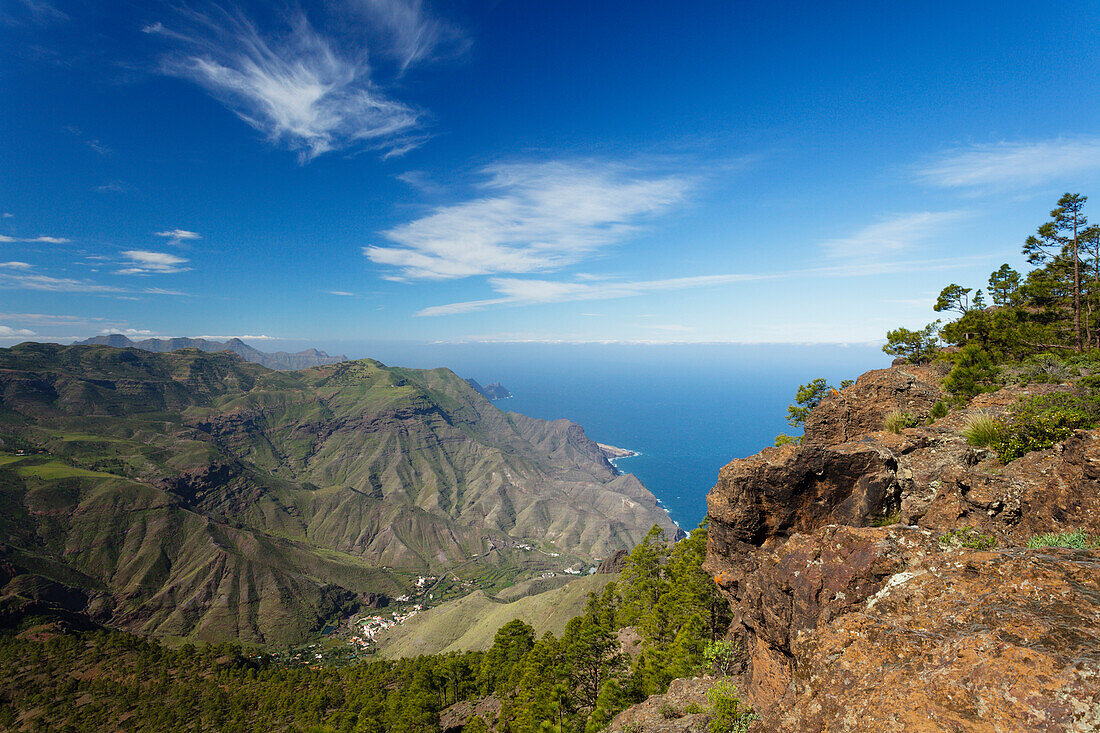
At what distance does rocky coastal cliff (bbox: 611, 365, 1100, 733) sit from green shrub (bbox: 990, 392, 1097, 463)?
744 millimetres

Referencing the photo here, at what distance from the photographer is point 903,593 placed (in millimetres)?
8617

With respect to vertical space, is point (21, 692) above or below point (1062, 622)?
below

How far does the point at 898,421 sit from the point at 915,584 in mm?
17231

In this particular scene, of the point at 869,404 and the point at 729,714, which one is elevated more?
the point at 869,404

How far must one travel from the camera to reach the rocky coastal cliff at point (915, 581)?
5730 millimetres

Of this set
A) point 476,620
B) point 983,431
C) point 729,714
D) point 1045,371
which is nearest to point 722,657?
point 729,714

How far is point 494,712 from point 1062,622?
5644 cm

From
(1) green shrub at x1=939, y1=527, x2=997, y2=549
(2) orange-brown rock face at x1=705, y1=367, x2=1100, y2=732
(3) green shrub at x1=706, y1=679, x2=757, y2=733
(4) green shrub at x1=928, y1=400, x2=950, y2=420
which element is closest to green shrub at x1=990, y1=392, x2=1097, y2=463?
(2) orange-brown rock face at x1=705, y1=367, x2=1100, y2=732

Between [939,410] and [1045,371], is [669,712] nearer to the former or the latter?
[939,410]

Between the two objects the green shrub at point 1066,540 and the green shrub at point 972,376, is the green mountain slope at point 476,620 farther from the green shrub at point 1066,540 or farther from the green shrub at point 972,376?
the green shrub at point 1066,540

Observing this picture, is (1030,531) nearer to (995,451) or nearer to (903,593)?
(995,451)

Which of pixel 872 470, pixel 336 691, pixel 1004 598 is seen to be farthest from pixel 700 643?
pixel 336 691

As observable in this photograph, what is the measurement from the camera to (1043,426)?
1437cm

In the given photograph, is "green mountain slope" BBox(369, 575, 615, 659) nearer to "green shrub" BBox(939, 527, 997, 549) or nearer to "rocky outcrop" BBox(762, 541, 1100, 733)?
"green shrub" BBox(939, 527, 997, 549)
